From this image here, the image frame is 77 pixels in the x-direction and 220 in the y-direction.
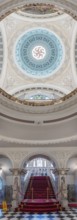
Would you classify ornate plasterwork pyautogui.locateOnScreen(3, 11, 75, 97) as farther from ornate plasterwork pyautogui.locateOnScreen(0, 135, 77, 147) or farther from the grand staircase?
the grand staircase

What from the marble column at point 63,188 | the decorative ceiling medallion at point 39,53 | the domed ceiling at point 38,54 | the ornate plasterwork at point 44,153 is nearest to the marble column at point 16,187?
the ornate plasterwork at point 44,153

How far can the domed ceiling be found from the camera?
66.2ft

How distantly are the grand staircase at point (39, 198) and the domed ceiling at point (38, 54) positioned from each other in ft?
23.6

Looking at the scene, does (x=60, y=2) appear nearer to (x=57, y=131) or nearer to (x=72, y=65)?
(x=57, y=131)

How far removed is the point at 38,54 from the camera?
22.3 metres

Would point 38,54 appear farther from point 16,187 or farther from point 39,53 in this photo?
point 16,187

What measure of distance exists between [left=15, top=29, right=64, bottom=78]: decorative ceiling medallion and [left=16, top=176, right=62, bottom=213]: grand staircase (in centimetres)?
863

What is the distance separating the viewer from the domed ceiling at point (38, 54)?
66.2 ft

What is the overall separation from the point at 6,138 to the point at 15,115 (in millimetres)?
2047

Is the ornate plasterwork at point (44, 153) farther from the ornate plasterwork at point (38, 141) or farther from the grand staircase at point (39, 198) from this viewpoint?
the grand staircase at point (39, 198)

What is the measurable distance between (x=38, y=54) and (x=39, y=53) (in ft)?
0.39

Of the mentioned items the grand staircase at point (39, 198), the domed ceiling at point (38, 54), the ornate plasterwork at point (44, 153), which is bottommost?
the grand staircase at point (39, 198)

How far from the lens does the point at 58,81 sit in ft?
74.3

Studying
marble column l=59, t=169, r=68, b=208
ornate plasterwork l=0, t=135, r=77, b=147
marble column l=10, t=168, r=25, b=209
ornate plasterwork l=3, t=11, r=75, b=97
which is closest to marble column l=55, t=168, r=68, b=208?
marble column l=59, t=169, r=68, b=208
